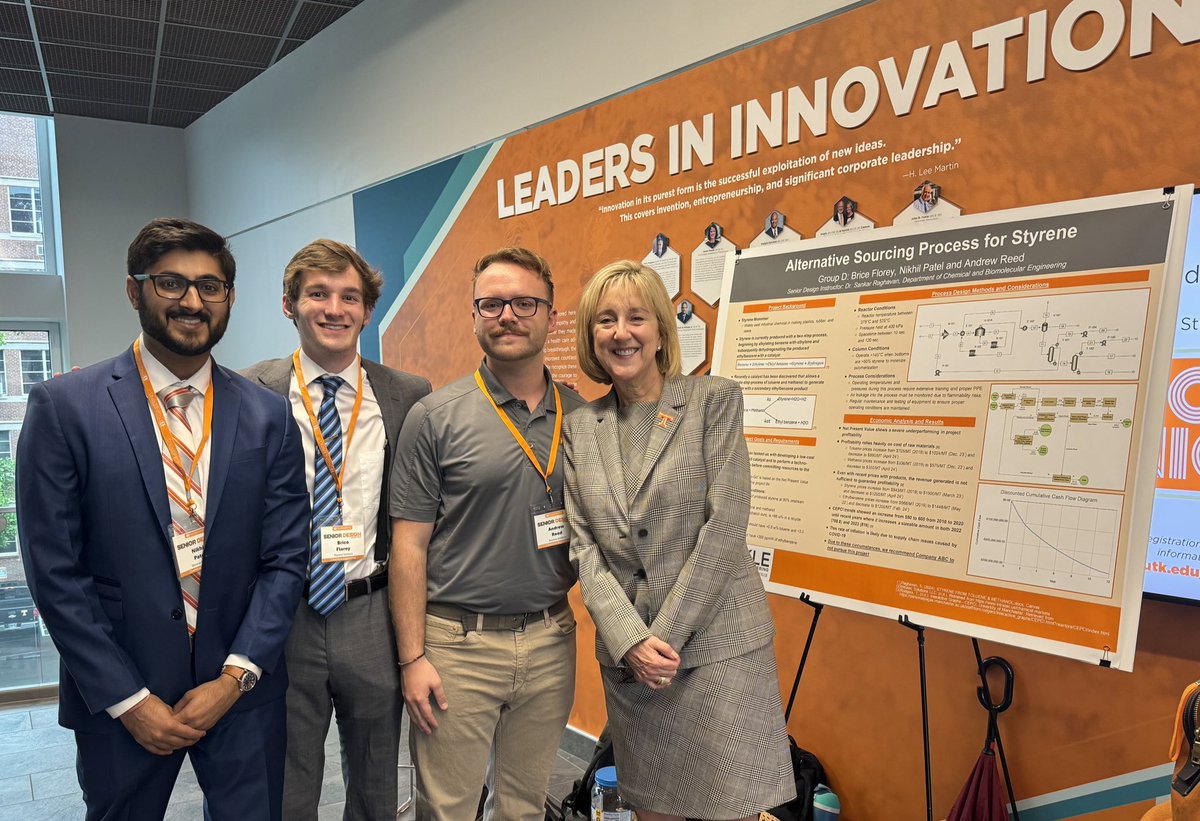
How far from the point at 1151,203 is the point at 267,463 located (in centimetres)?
198

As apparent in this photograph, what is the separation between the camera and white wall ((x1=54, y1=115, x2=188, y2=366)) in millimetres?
6457

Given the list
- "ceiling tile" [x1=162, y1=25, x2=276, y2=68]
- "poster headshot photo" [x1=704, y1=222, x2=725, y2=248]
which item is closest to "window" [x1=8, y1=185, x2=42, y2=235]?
"ceiling tile" [x1=162, y1=25, x2=276, y2=68]

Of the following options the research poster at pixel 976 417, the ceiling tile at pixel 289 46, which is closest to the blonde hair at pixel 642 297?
the research poster at pixel 976 417

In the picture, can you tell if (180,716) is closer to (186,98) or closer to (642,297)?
(642,297)

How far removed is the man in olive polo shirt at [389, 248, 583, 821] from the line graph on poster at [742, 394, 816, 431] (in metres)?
0.63

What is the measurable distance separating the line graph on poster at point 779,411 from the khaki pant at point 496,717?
765 millimetres

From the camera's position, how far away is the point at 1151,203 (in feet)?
5.45

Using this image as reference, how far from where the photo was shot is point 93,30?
5133 millimetres

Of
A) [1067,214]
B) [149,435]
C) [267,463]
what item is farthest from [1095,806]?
[149,435]

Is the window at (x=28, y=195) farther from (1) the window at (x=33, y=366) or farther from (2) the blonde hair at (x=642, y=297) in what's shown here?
(2) the blonde hair at (x=642, y=297)

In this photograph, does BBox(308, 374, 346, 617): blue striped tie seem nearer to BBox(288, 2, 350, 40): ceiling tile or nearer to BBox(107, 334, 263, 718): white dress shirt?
BBox(107, 334, 263, 718): white dress shirt

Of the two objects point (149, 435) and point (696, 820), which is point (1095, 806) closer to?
point (696, 820)

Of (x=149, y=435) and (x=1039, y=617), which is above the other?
(x=149, y=435)

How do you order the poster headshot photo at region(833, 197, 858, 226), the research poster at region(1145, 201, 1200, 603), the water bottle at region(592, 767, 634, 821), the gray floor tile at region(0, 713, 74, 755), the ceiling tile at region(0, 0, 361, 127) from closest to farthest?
the research poster at region(1145, 201, 1200, 603) → the poster headshot photo at region(833, 197, 858, 226) → the water bottle at region(592, 767, 634, 821) → the gray floor tile at region(0, 713, 74, 755) → the ceiling tile at region(0, 0, 361, 127)
